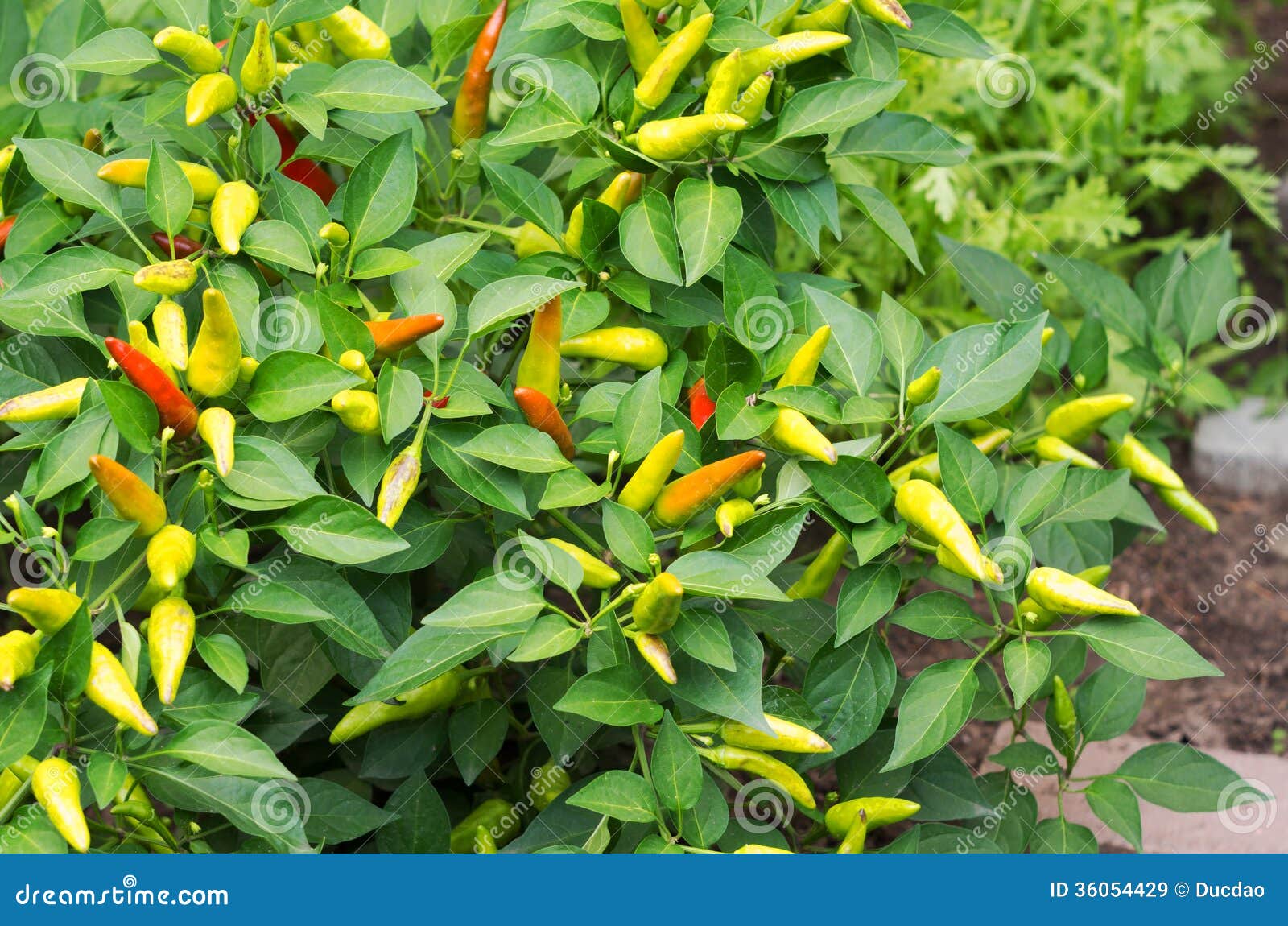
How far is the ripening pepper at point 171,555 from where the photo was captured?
1285 millimetres

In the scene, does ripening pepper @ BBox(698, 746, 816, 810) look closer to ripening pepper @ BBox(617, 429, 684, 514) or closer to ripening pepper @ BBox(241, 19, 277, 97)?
ripening pepper @ BBox(617, 429, 684, 514)

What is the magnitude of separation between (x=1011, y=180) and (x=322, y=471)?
2635 mm

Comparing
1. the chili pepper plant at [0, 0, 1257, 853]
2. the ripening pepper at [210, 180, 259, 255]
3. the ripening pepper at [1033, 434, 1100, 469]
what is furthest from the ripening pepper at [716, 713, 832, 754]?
the ripening pepper at [210, 180, 259, 255]

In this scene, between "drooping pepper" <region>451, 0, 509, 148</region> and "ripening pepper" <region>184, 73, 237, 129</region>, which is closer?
"ripening pepper" <region>184, 73, 237, 129</region>

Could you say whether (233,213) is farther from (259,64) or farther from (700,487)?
(700,487)

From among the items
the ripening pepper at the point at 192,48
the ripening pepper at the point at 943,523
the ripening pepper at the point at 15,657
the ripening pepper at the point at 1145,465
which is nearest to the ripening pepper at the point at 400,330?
the ripening pepper at the point at 192,48

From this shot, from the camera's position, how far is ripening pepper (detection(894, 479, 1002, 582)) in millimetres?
1357

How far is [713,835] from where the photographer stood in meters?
1.41

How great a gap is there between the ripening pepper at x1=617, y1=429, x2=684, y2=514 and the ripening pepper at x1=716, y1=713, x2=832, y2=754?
294mm

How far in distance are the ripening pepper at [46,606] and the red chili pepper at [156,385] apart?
0.23 m

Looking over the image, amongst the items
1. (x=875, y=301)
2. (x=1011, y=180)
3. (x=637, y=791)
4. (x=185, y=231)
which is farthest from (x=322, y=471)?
(x=1011, y=180)

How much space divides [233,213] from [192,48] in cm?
21

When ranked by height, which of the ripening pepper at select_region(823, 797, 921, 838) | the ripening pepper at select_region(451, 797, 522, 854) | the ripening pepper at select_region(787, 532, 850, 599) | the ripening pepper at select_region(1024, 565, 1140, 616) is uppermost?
the ripening pepper at select_region(1024, 565, 1140, 616)

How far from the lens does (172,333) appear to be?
54.7 inches
